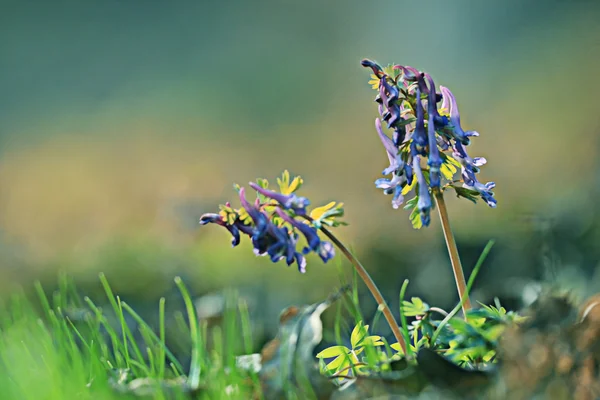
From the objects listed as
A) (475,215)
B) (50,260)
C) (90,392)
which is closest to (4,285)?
(50,260)

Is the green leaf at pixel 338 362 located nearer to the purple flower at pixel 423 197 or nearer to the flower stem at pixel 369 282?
the flower stem at pixel 369 282

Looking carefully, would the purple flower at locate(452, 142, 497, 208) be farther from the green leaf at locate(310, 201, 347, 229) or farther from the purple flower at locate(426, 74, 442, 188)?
the green leaf at locate(310, 201, 347, 229)

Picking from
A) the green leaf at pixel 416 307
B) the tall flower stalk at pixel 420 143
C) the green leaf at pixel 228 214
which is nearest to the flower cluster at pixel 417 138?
the tall flower stalk at pixel 420 143

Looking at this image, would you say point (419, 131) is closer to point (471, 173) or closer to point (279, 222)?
point (471, 173)

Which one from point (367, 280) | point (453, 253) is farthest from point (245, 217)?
point (453, 253)

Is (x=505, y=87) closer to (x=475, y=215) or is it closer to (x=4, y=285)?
(x=475, y=215)

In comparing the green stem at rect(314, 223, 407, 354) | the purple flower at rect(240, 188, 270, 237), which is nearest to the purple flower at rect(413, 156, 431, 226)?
the green stem at rect(314, 223, 407, 354)
